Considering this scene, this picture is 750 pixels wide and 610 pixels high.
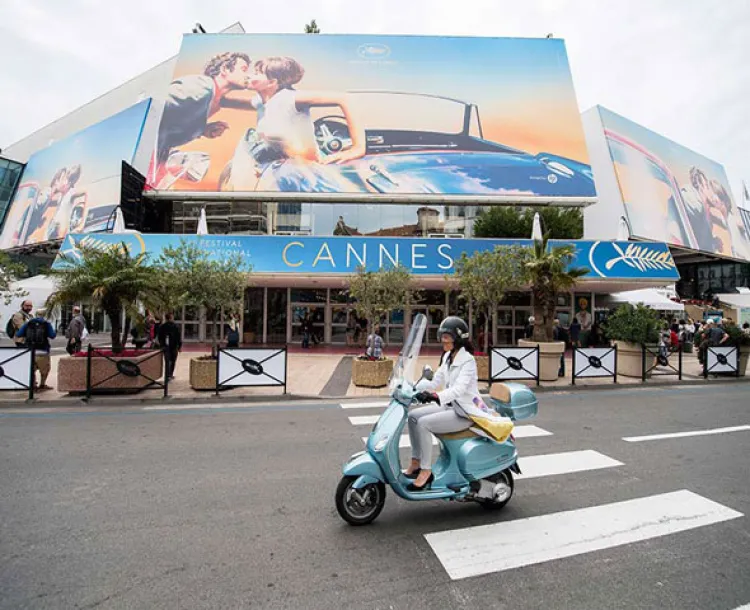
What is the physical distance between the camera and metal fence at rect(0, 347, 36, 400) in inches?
355

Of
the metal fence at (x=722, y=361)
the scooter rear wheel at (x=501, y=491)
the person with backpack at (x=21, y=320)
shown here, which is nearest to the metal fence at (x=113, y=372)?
the person with backpack at (x=21, y=320)

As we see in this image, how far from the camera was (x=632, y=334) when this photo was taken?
41.2ft

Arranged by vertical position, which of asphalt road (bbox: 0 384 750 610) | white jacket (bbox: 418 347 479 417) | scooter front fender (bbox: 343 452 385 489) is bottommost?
asphalt road (bbox: 0 384 750 610)

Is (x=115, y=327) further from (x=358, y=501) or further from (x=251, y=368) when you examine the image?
(x=358, y=501)

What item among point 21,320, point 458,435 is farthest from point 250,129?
point 458,435

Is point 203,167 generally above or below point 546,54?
below

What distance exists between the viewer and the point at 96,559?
315 cm

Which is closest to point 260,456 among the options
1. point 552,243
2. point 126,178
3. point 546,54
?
point 552,243

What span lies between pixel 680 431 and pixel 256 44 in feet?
105

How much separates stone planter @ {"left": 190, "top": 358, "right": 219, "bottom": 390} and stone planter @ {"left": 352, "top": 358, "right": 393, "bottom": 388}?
3515 mm

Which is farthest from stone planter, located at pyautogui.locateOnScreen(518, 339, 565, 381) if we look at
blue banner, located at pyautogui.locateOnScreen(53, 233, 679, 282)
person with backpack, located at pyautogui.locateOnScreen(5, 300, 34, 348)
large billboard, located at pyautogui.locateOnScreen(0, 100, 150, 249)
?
large billboard, located at pyautogui.locateOnScreen(0, 100, 150, 249)

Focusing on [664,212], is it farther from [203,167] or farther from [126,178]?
[126,178]

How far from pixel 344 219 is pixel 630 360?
16186mm

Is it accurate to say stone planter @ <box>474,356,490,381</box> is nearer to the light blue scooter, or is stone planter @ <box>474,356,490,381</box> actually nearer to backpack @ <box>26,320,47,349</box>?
the light blue scooter
